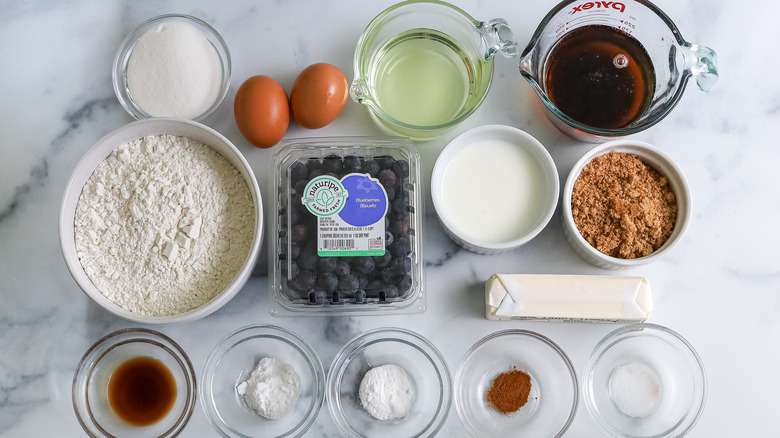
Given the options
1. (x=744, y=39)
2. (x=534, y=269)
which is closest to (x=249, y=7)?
(x=534, y=269)

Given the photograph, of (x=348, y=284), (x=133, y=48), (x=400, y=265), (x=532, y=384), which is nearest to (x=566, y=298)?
(x=532, y=384)

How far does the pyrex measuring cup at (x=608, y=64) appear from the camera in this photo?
4.38 ft

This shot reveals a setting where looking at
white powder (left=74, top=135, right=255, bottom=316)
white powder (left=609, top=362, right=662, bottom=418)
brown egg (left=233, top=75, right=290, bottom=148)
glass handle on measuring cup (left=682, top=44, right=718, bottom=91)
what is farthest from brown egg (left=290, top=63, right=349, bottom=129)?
white powder (left=609, top=362, right=662, bottom=418)

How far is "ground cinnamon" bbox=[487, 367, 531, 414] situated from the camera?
4.35ft

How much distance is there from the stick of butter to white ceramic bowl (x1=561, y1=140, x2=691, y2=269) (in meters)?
0.05

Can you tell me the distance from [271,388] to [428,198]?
1.75 ft

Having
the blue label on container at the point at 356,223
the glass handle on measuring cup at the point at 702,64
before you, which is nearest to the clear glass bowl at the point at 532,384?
the blue label on container at the point at 356,223

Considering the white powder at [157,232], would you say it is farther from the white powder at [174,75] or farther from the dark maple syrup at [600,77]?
the dark maple syrup at [600,77]

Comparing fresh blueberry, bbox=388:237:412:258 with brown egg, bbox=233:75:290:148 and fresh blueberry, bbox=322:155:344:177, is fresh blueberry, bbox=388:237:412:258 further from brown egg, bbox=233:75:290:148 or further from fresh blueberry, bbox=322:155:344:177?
brown egg, bbox=233:75:290:148

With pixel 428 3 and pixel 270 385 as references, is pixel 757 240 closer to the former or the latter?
pixel 428 3

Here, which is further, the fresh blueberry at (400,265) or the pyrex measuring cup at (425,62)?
the pyrex measuring cup at (425,62)

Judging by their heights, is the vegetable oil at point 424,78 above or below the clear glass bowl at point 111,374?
above

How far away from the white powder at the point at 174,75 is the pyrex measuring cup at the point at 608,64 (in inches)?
27.5

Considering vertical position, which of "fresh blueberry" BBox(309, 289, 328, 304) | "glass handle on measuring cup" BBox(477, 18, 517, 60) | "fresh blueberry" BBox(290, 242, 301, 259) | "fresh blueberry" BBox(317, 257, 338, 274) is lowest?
"fresh blueberry" BBox(309, 289, 328, 304)
